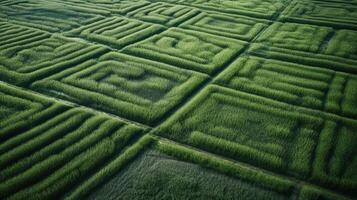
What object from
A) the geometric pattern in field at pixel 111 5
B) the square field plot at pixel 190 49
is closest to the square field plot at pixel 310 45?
the square field plot at pixel 190 49

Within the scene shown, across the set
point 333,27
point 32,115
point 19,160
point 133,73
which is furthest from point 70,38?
point 333,27

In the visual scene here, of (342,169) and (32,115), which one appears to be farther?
(32,115)

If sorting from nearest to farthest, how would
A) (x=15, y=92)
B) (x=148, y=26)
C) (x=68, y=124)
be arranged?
(x=68, y=124)
(x=15, y=92)
(x=148, y=26)

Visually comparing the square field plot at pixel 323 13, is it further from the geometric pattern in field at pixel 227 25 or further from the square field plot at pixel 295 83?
the square field plot at pixel 295 83

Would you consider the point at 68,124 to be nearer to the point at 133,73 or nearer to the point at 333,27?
the point at 133,73

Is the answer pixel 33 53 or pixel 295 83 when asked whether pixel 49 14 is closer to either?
pixel 33 53

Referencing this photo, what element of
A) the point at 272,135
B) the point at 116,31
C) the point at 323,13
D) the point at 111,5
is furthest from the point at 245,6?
the point at 272,135

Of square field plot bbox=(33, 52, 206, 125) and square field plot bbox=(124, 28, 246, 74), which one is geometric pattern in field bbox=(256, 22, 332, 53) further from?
square field plot bbox=(33, 52, 206, 125)
